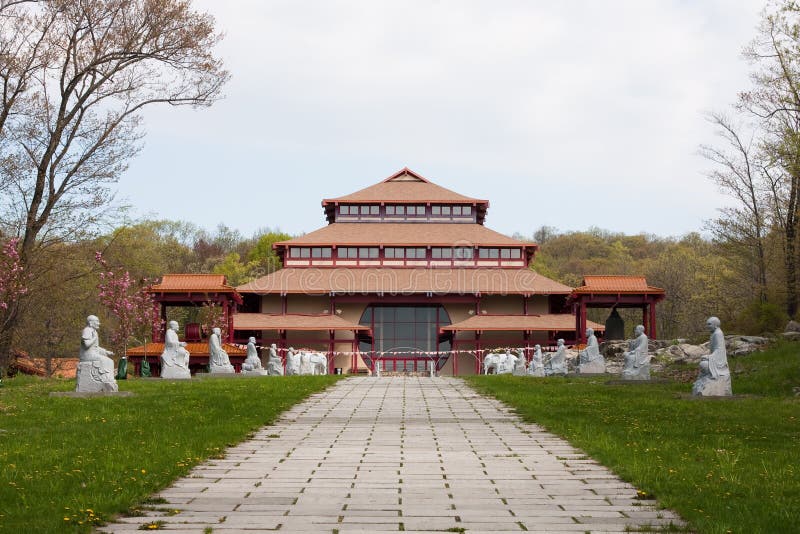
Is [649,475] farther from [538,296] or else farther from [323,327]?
[538,296]

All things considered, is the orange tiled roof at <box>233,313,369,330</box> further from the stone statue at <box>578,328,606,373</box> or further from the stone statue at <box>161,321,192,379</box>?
the stone statue at <box>578,328,606,373</box>

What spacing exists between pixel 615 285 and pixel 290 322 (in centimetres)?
1807

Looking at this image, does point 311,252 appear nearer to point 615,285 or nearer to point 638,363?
point 615,285

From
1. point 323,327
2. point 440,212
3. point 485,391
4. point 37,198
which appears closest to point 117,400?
point 485,391

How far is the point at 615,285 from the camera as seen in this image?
159 feet

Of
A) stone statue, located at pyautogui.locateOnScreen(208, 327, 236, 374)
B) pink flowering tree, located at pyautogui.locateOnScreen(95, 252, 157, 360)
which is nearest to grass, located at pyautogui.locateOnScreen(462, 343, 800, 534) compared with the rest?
stone statue, located at pyautogui.locateOnScreen(208, 327, 236, 374)

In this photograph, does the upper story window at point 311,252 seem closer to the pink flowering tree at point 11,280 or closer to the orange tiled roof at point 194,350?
the orange tiled roof at point 194,350

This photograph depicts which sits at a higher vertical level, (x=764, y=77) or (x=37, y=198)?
(x=764, y=77)

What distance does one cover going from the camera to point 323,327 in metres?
48.7

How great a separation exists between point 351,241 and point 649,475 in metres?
47.4

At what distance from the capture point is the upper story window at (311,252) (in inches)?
2163

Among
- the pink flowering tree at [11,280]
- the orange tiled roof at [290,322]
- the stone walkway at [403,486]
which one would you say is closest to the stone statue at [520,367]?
the orange tiled roof at [290,322]

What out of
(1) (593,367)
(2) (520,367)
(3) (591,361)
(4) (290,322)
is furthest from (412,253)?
(1) (593,367)

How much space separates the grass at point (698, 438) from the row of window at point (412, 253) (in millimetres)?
33425
